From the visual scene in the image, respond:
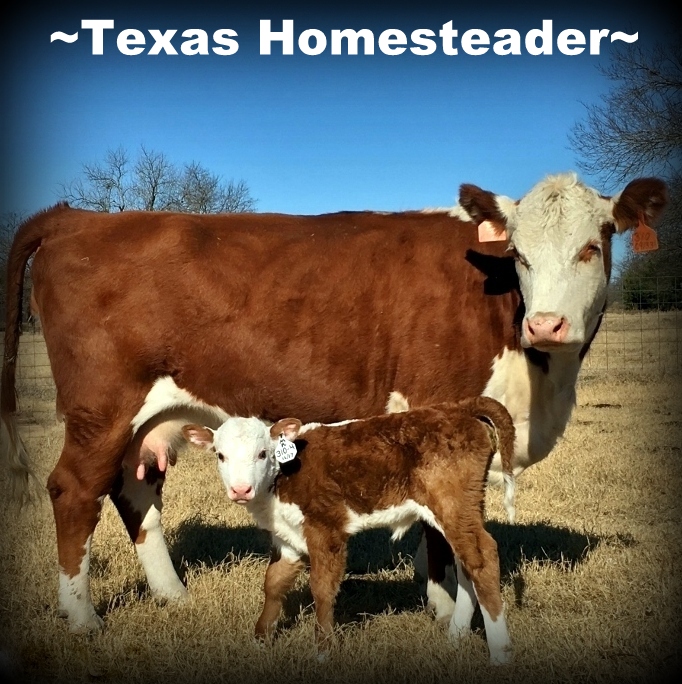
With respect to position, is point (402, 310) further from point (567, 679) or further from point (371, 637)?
point (567, 679)

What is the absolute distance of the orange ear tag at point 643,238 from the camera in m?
5.12

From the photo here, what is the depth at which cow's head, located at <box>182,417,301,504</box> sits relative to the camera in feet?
14.0

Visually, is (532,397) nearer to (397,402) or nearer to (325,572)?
(397,402)

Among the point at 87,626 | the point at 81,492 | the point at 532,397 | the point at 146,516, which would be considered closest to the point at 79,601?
the point at 87,626

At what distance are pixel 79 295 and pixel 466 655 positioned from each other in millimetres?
A: 2917

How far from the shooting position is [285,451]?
4.39m

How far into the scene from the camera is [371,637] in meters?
4.62

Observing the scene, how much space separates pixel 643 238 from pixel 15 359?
386 cm

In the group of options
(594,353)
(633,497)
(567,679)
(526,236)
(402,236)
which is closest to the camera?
(567,679)

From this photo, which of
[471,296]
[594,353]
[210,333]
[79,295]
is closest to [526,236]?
[471,296]

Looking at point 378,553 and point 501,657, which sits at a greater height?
point 501,657

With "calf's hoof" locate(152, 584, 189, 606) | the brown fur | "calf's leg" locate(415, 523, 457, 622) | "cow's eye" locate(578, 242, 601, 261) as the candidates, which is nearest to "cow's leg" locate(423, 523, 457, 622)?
"calf's leg" locate(415, 523, 457, 622)

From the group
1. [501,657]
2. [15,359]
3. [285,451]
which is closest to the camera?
[501,657]

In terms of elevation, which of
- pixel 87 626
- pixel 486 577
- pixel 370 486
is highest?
pixel 370 486
